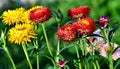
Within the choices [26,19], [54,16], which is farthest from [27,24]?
[54,16]

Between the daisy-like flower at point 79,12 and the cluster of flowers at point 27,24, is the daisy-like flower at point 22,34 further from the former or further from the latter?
the daisy-like flower at point 79,12

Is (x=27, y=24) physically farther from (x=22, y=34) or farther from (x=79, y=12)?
(x=79, y=12)

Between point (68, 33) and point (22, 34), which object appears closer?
point (68, 33)

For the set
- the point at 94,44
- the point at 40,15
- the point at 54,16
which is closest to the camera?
the point at 40,15

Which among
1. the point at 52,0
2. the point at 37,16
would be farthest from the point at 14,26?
the point at 52,0

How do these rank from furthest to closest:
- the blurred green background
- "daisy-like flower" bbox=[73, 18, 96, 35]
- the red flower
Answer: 1. the blurred green background
2. the red flower
3. "daisy-like flower" bbox=[73, 18, 96, 35]

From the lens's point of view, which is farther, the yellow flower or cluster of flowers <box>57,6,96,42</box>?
the yellow flower

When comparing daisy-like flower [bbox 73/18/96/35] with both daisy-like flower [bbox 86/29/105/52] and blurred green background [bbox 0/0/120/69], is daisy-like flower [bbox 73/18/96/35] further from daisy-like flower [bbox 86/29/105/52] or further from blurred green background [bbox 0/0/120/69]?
blurred green background [bbox 0/0/120/69]

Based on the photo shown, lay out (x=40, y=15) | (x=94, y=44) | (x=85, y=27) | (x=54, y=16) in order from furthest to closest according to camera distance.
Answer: (x=54, y=16) → (x=94, y=44) → (x=40, y=15) → (x=85, y=27)

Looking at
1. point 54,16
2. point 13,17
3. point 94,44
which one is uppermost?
point 54,16

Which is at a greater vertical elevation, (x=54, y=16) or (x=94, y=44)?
(x=54, y=16)

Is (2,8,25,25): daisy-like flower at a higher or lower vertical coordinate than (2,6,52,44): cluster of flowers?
higher

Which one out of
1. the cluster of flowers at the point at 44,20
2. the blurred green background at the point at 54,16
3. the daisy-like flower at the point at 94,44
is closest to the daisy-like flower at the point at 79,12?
the cluster of flowers at the point at 44,20

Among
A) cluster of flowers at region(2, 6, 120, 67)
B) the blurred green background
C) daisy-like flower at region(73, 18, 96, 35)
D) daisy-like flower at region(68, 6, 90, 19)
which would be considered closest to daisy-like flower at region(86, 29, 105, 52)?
cluster of flowers at region(2, 6, 120, 67)
